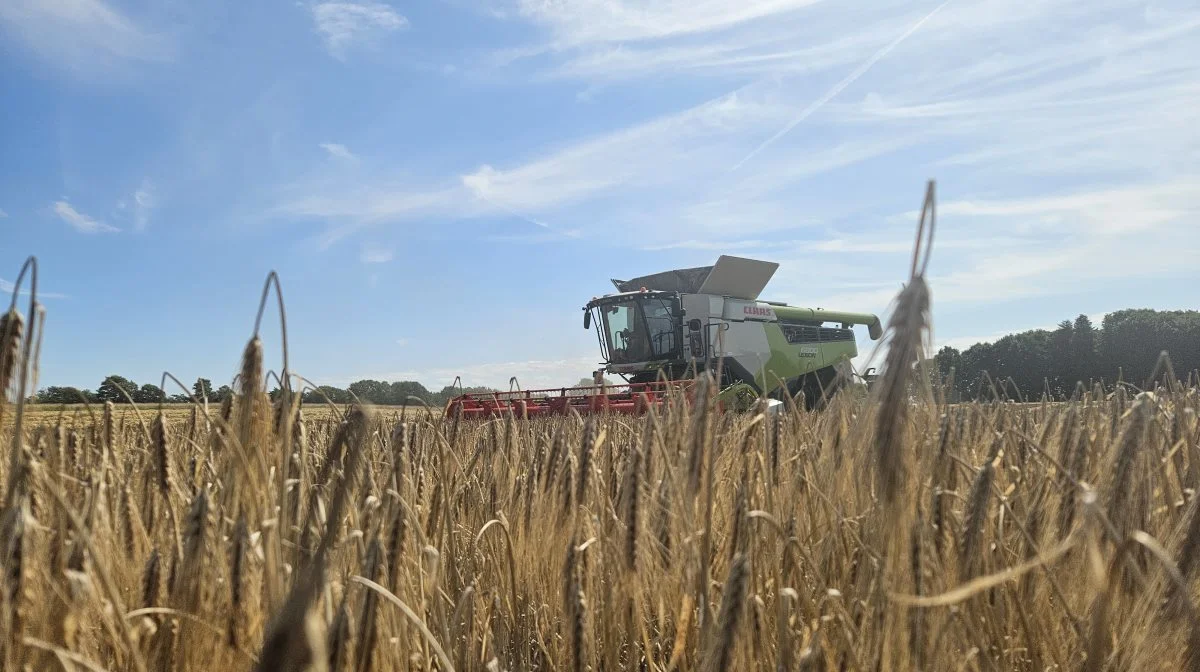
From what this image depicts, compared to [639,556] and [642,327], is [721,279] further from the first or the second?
[639,556]

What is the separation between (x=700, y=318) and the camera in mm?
15914

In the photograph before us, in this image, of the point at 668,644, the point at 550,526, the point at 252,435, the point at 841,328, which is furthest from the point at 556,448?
the point at 841,328

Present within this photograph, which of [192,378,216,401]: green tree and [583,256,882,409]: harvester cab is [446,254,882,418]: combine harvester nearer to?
[583,256,882,409]: harvester cab

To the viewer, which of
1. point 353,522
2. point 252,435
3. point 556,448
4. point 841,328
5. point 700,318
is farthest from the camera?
point 841,328

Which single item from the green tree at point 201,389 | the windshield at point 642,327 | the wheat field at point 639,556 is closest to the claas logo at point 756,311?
the windshield at point 642,327

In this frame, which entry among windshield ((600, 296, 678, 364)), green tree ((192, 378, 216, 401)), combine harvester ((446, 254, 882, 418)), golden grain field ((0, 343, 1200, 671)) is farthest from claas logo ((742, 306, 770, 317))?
green tree ((192, 378, 216, 401))

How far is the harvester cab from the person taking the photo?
1518cm

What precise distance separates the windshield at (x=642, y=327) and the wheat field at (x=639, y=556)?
12.9 meters

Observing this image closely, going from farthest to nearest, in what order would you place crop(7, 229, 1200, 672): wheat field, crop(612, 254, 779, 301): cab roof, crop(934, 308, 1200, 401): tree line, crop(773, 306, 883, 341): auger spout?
crop(934, 308, 1200, 401): tree line, crop(773, 306, 883, 341): auger spout, crop(612, 254, 779, 301): cab roof, crop(7, 229, 1200, 672): wheat field

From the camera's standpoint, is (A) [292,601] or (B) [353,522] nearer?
(A) [292,601]

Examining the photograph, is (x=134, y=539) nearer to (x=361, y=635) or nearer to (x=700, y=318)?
(x=361, y=635)

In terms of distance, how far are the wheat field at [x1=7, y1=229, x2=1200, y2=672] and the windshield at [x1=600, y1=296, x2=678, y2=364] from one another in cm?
1286

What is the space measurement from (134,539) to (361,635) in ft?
2.20

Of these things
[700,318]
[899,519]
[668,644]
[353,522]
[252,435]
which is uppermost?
[700,318]
